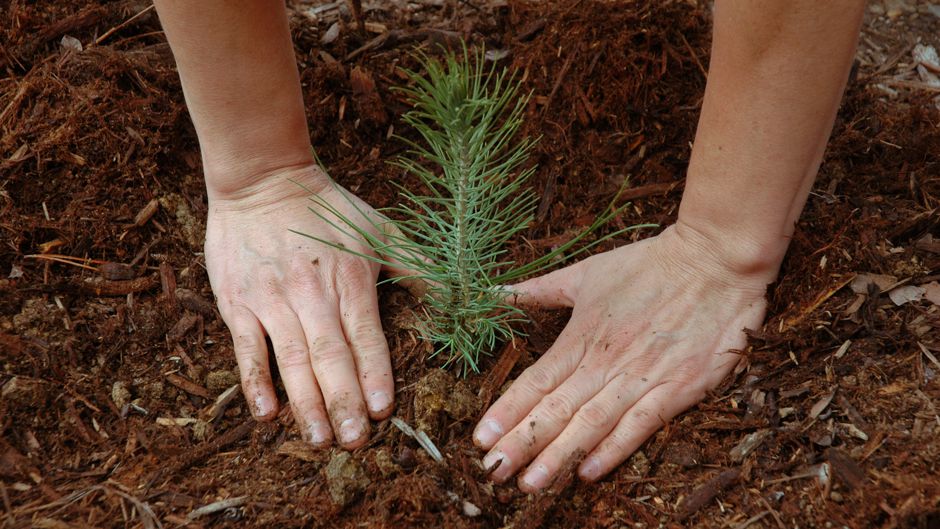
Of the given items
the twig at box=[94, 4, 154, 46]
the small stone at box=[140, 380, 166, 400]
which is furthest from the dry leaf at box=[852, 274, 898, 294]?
the twig at box=[94, 4, 154, 46]

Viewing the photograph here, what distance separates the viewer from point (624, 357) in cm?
180

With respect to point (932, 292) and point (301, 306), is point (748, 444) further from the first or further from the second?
point (301, 306)

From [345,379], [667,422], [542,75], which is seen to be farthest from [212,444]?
[542,75]

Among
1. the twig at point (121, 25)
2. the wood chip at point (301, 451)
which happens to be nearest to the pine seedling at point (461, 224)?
the wood chip at point (301, 451)

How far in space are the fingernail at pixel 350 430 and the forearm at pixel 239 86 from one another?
77 centimetres

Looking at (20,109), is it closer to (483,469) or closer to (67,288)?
(67,288)

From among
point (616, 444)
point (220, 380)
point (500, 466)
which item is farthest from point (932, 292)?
point (220, 380)

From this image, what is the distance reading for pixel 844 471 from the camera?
152 centimetres

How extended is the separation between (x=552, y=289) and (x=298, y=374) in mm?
708

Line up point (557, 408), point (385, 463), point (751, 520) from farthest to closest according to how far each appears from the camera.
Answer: point (557, 408) → point (385, 463) → point (751, 520)

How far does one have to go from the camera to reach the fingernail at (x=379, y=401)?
1.73 metres

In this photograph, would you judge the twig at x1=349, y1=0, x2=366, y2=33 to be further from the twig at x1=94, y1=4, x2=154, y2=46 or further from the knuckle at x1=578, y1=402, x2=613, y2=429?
the knuckle at x1=578, y1=402, x2=613, y2=429

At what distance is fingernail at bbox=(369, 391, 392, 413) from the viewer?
1.73 m

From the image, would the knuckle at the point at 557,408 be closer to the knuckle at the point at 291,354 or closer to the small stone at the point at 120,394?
the knuckle at the point at 291,354
